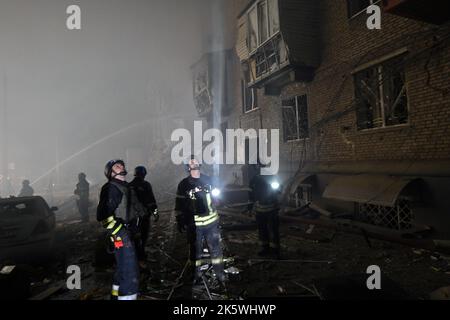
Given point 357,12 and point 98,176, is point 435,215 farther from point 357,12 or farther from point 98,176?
point 98,176

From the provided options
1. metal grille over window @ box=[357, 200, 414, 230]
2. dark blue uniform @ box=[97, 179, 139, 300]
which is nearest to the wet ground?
dark blue uniform @ box=[97, 179, 139, 300]

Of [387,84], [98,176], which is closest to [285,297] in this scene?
[387,84]

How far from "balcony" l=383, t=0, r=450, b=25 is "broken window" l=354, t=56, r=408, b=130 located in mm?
1233

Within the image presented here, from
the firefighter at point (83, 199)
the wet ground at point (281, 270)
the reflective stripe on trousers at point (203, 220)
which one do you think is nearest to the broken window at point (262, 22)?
the wet ground at point (281, 270)

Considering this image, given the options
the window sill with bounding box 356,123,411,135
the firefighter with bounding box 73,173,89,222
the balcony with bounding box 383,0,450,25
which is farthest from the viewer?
the firefighter with bounding box 73,173,89,222

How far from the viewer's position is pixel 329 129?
9688 millimetres

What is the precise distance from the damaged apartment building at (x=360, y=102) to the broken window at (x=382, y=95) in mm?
28

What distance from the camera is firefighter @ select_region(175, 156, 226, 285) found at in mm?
4711

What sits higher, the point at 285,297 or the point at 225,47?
the point at 225,47

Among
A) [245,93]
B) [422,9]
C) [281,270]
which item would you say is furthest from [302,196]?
[245,93]

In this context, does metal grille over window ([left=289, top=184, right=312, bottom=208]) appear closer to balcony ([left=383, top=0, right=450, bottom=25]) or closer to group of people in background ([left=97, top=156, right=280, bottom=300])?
group of people in background ([left=97, top=156, right=280, bottom=300])

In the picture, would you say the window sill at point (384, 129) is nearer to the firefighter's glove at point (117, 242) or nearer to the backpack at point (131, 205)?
the backpack at point (131, 205)

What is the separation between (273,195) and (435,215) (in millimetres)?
3660

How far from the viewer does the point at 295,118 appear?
11734 millimetres
